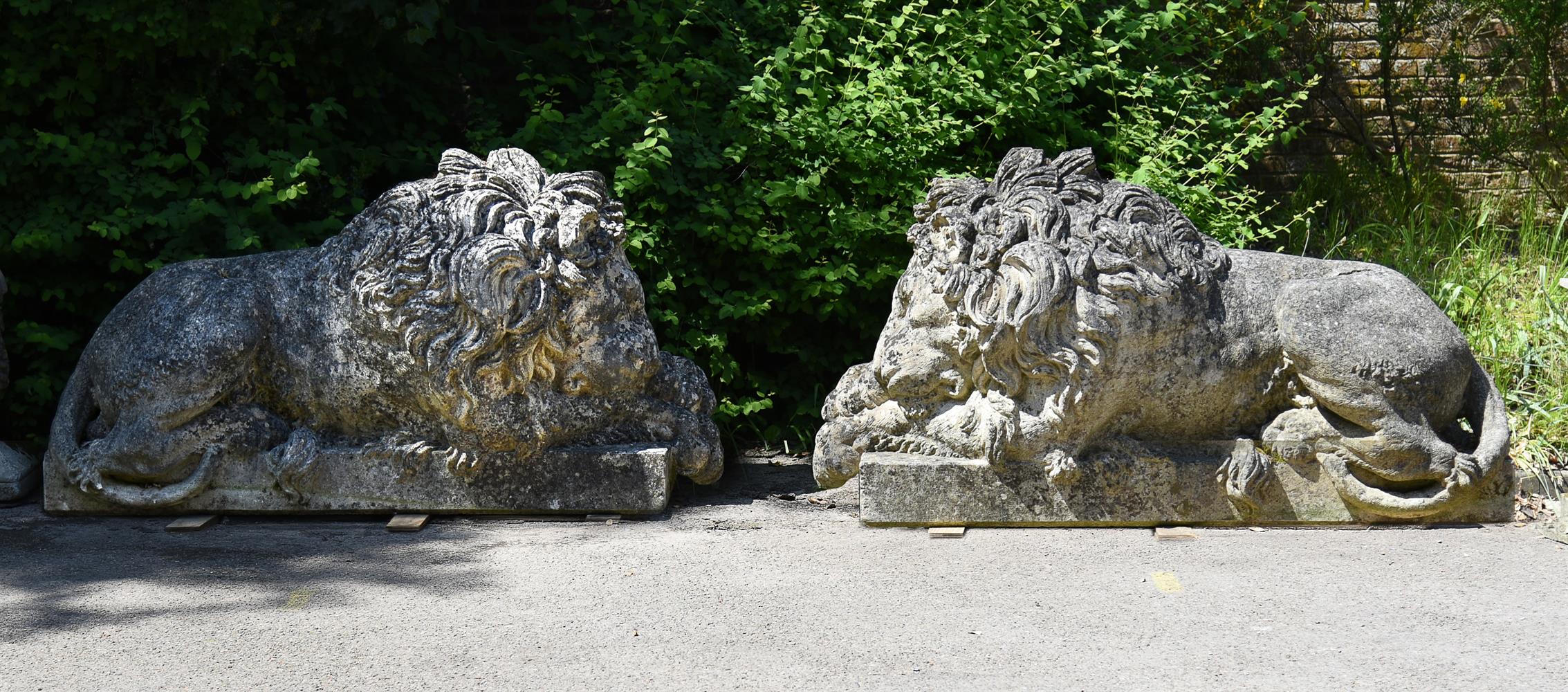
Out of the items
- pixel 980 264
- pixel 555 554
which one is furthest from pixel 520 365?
pixel 980 264

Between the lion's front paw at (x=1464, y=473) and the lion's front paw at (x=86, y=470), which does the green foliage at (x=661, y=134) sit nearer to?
the lion's front paw at (x=86, y=470)

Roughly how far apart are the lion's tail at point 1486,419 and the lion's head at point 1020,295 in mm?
922

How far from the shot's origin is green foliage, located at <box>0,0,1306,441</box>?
5.51 meters

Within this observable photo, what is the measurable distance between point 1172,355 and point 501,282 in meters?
2.06

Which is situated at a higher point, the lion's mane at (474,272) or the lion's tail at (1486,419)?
the lion's mane at (474,272)

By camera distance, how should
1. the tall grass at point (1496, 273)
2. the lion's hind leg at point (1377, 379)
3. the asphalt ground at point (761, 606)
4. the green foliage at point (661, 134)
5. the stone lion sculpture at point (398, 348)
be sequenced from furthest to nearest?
the green foliage at point (661, 134), the tall grass at point (1496, 273), the stone lion sculpture at point (398, 348), the lion's hind leg at point (1377, 379), the asphalt ground at point (761, 606)

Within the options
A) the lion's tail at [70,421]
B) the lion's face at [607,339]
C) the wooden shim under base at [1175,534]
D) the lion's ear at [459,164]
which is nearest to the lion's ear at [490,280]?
the lion's face at [607,339]

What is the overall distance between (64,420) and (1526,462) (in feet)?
16.1

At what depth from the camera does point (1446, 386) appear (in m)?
4.44

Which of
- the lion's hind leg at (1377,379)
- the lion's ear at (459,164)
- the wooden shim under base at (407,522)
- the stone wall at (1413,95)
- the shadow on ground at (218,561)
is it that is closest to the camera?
the shadow on ground at (218,561)

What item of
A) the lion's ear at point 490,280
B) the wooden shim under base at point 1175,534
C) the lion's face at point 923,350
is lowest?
the wooden shim under base at point 1175,534

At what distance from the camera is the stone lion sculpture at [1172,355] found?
14.4ft

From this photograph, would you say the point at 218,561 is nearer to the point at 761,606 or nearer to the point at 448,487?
the point at 448,487

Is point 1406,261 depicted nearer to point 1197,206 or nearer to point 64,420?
point 1197,206
